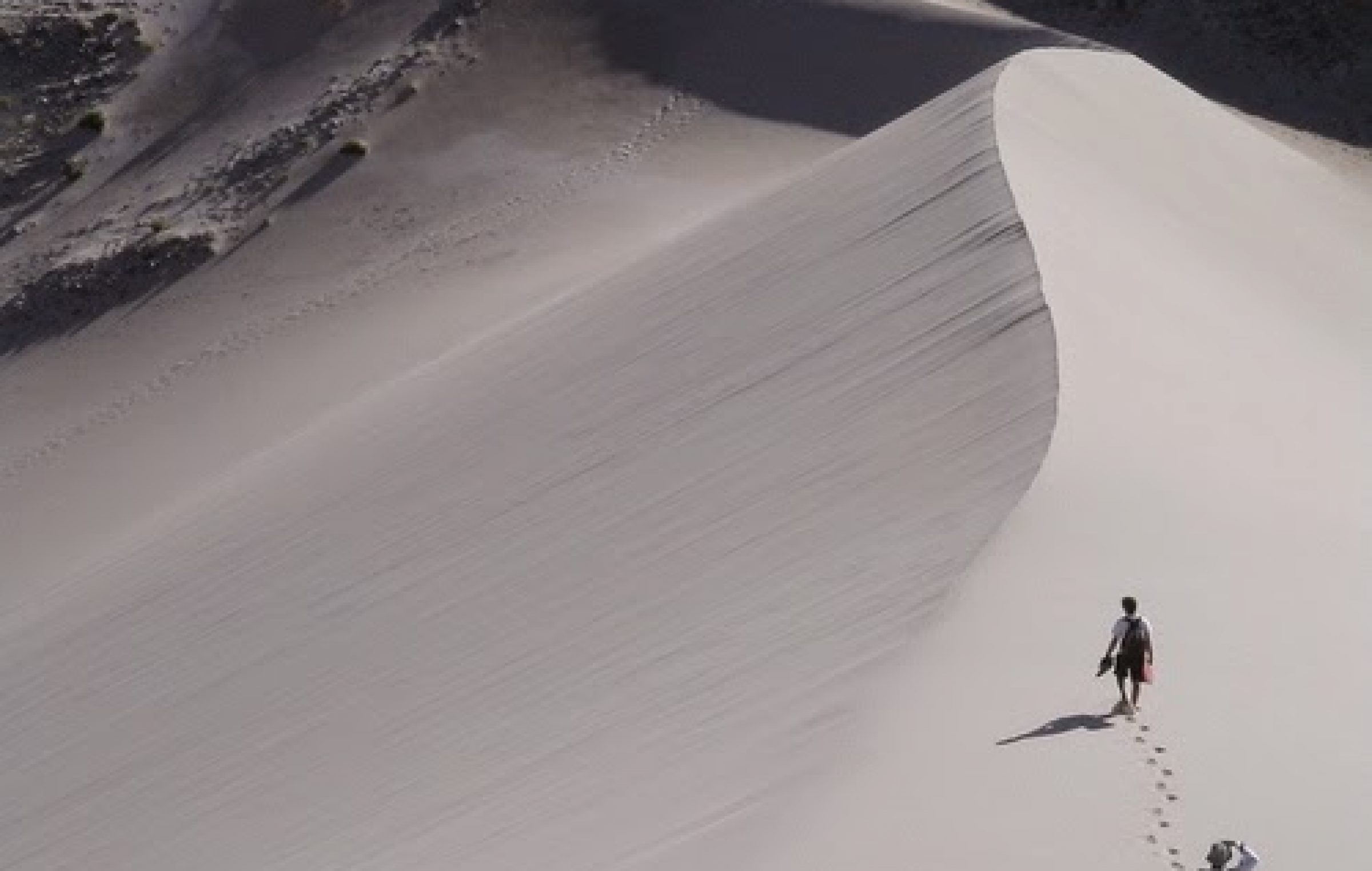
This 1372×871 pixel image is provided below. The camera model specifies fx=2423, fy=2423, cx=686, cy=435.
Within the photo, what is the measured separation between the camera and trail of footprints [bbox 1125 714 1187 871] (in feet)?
22.5

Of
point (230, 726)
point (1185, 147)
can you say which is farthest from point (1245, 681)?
point (1185, 147)

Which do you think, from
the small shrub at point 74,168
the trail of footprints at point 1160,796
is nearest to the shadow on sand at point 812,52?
the small shrub at point 74,168

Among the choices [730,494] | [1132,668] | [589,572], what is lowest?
[1132,668]

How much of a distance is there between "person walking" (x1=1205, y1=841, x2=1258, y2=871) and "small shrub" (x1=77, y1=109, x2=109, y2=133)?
1991cm

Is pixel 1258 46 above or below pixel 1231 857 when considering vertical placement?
above

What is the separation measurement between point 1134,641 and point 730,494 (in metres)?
3.65

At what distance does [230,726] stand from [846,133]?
11958 millimetres

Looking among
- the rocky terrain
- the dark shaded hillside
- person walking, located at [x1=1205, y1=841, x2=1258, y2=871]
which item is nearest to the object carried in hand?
person walking, located at [x1=1205, y1=841, x2=1258, y2=871]

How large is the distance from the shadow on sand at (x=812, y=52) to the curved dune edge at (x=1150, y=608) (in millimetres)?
7102

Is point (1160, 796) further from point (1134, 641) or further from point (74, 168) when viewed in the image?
point (74, 168)

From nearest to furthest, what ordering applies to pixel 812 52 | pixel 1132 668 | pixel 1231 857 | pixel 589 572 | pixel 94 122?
pixel 1231 857, pixel 1132 668, pixel 589 572, pixel 812 52, pixel 94 122

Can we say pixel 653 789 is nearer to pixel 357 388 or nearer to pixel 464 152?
pixel 357 388

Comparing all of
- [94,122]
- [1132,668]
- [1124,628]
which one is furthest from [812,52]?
[1132,668]

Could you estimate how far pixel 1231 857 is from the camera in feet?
21.8
